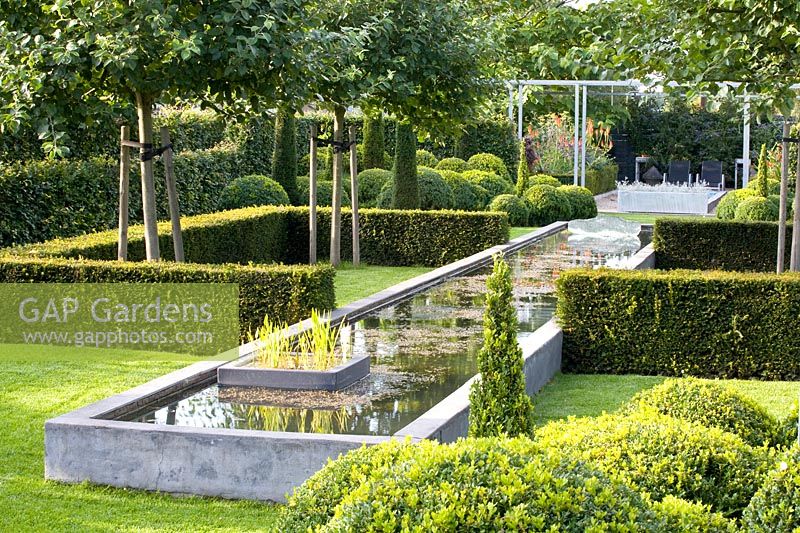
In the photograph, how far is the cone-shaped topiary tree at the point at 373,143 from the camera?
900 inches

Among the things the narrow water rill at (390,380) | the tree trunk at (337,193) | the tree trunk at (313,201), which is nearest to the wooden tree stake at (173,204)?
the narrow water rill at (390,380)

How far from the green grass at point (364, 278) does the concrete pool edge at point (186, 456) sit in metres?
5.81

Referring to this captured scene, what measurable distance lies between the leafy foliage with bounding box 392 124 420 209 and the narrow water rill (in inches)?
215

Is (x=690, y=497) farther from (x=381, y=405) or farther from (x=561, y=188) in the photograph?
(x=561, y=188)

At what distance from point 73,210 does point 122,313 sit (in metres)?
5.25

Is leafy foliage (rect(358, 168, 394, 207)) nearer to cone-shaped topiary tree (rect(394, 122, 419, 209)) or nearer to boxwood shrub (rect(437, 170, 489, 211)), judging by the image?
boxwood shrub (rect(437, 170, 489, 211))

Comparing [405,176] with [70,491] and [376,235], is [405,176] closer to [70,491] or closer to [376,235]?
[376,235]

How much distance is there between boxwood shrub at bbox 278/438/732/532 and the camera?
10.2ft

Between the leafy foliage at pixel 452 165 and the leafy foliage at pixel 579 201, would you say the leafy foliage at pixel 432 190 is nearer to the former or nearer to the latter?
the leafy foliage at pixel 579 201

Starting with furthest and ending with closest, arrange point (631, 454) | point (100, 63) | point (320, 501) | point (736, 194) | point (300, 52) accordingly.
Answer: point (736, 194) → point (300, 52) → point (100, 63) → point (631, 454) → point (320, 501)

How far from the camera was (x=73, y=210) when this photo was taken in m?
14.0

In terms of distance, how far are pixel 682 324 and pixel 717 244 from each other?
6.32 meters

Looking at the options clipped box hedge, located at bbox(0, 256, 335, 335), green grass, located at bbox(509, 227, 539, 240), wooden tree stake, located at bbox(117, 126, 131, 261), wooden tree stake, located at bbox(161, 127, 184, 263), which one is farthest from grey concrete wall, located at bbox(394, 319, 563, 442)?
green grass, located at bbox(509, 227, 539, 240)

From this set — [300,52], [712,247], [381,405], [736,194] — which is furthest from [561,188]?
[381,405]
